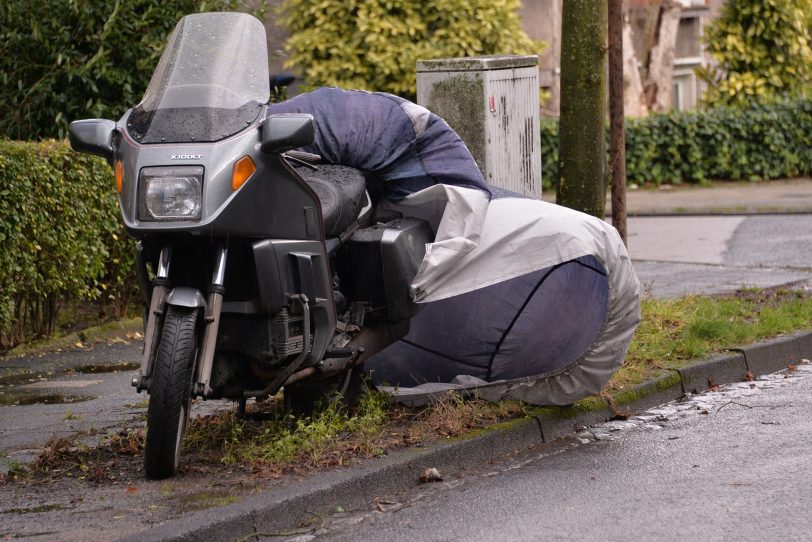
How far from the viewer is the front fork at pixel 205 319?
5055 millimetres

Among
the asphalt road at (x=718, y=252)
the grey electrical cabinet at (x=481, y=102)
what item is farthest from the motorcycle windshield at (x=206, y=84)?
the asphalt road at (x=718, y=252)

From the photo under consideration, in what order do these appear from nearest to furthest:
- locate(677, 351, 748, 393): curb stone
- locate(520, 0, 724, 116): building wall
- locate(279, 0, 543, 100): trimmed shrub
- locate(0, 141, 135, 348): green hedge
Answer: locate(677, 351, 748, 393): curb stone, locate(0, 141, 135, 348): green hedge, locate(279, 0, 543, 100): trimmed shrub, locate(520, 0, 724, 116): building wall

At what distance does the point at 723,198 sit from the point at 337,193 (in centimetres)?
1404

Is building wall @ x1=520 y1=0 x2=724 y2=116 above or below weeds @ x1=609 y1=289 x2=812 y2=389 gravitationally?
above

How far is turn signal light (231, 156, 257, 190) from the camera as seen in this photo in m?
5.10

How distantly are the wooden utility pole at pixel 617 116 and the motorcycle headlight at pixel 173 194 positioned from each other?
493cm

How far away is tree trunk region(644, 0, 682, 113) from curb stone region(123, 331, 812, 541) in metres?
20.9

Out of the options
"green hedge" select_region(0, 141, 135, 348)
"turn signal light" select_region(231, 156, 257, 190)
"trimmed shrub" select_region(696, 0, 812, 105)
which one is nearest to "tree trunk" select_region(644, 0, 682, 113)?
"trimmed shrub" select_region(696, 0, 812, 105)

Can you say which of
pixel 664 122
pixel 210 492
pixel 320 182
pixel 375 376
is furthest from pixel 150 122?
pixel 664 122

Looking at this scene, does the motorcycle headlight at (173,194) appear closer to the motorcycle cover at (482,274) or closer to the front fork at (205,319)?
the front fork at (205,319)

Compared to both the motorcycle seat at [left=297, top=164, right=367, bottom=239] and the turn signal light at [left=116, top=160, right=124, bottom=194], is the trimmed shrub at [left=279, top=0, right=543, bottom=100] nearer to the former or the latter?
the motorcycle seat at [left=297, top=164, right=367, bottom=239]

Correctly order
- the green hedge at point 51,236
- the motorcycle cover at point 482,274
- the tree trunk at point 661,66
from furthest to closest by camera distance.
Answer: the tree trunk at point 661,66 < the green hedge at point 51,236 < the motorcycle cover at point 482,274

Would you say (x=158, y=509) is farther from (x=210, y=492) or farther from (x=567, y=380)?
(x=567, y=380)

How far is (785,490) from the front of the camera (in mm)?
5207
